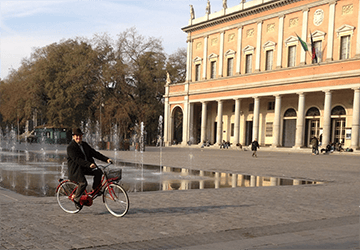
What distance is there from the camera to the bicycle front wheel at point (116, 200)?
7.69m

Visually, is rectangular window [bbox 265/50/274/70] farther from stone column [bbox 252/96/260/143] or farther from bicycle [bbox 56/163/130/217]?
bicycle [bbox 56/163/130/217]

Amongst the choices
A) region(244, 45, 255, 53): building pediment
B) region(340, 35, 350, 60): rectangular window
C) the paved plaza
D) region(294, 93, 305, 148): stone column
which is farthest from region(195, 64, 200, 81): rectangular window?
the paved plaza

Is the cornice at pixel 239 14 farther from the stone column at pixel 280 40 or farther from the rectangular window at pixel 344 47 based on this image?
the rectangular window at pixel 344 47

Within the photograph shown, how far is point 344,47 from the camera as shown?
41125 mm

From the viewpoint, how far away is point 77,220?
24.5 ft

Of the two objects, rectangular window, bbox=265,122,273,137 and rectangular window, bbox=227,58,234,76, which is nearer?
rectangular window, bbox=265,122,273,137

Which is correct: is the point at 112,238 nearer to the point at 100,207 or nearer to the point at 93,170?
the point at 93,170

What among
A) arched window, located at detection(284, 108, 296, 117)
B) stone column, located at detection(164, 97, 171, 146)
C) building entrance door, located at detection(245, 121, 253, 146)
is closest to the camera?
arched window, located at detection(284, 108, 296, 117)

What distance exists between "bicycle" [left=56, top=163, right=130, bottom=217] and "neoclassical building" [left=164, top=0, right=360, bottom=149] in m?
34.5

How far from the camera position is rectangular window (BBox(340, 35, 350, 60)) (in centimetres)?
4072

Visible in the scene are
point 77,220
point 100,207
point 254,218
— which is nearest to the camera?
point 77,220

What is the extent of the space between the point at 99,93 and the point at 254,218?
1933 inches

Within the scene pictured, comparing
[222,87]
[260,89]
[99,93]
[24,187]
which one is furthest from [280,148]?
[24,187]

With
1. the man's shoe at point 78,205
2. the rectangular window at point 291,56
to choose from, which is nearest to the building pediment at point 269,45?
the rectangular window at point 291,56
